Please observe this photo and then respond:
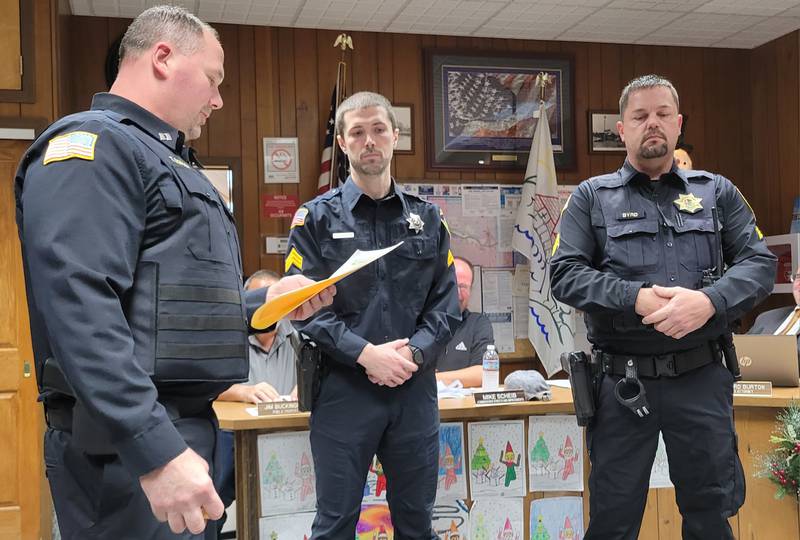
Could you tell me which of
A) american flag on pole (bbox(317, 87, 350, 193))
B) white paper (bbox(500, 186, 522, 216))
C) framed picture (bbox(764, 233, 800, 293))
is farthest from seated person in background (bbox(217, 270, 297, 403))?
framed picture (bbox(764, 233, 800, 293))

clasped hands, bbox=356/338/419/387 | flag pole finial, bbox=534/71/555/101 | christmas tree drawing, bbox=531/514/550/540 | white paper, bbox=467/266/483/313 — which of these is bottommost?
christmas tree drawing, bbox=531/514/550/540

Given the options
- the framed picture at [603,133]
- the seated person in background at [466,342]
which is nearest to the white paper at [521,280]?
the framed picture at [603,133]

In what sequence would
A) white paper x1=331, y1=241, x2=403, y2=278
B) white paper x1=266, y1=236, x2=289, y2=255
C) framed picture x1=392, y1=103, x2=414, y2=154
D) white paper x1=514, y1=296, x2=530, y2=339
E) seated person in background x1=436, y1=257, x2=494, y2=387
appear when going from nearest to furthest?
white paper x1=331, y1=241, x2=403, y2=278 < seated person in background x1=436, y1=257, x2=494, y2=387 < white paper x1=266, y1=236, x2=289, y2=255 < framed picture x1=392, y1=103, x2=414, y2=154 < white paper x1=514, y1=296, x2=530, y2=339

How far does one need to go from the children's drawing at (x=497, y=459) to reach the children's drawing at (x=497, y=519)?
0.03 metres

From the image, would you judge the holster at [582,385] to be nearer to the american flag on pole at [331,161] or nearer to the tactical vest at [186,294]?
the tactical vest at [186,294]

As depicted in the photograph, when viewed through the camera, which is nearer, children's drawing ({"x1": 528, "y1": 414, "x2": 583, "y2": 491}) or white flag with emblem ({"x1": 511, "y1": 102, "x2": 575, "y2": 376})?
children's drawing ({"x1": 528, "y1": 414, "x2": 583, "y2": 491})

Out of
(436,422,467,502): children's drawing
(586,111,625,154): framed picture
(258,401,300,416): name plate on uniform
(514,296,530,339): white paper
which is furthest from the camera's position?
(586,111,625,154): framed picture

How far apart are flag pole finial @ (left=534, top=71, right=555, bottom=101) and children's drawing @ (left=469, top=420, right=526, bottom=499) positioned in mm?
2997

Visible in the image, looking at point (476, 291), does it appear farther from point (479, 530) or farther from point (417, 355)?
point (417, 355)

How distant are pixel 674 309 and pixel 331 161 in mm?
2917

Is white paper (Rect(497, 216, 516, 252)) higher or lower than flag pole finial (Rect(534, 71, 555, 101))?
lower

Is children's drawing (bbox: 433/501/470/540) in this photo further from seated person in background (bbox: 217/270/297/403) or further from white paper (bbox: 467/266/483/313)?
white paper (bbox: 467/266/483/313)

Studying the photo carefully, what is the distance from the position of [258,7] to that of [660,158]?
2.92 m

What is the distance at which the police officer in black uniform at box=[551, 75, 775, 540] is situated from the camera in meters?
2.19
